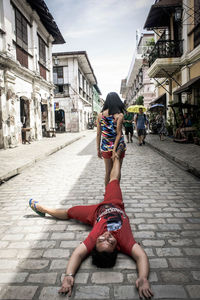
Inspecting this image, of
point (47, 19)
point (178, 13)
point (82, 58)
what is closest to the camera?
point (178, 13)

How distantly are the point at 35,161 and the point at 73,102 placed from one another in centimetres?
1973

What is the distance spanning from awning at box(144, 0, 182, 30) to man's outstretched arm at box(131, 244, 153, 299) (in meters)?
13.7

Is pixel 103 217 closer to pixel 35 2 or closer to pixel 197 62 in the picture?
pixel 197 62

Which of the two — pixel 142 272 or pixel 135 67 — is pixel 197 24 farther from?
pixel 135 67

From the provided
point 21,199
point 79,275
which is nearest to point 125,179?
point 21,199

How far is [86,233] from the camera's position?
9.23ft

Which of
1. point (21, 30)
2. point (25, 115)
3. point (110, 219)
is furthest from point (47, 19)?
point (110, 219)

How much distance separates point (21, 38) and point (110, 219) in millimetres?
13604

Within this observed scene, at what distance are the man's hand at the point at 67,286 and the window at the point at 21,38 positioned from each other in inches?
511

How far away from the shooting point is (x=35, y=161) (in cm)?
801

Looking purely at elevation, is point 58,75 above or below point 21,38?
above

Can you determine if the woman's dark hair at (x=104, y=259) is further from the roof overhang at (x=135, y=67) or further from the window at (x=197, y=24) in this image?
the roof overhang at (x=135, y=67)

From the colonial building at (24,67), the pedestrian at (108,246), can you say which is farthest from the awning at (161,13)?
the pedestrian at (108,246)

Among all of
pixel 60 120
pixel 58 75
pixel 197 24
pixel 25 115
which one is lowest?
pixel 25 115
